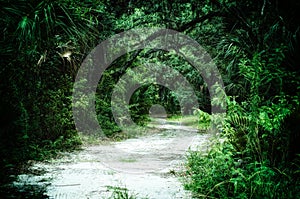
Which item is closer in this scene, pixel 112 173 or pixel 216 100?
pixel 216 100

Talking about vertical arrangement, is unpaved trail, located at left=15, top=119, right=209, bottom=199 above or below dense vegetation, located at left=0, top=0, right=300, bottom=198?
below

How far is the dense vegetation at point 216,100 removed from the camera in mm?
3752

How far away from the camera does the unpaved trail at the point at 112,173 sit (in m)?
4.04

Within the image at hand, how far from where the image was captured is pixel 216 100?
4625 mm

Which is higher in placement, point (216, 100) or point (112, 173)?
point (216, 100)

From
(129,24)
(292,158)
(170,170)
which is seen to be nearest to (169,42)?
Result: (129,24)

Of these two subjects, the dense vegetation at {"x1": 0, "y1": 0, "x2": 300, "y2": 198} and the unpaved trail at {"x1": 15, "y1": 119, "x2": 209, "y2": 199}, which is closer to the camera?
the dense vegetation at {"x1": 0, "y1": 0, "x2": 300, "y2": 198}

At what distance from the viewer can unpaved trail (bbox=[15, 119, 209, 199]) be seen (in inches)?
159

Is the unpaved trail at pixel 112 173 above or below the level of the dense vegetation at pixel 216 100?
below

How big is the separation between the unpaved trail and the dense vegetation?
15.3 inches

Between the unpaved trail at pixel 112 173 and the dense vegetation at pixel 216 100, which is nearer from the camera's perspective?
the dense vegetation at pixel 216 100

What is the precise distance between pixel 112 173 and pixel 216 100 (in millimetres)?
2026

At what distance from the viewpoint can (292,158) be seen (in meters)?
4.03

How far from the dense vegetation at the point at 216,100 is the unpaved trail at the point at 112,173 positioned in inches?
15.3
